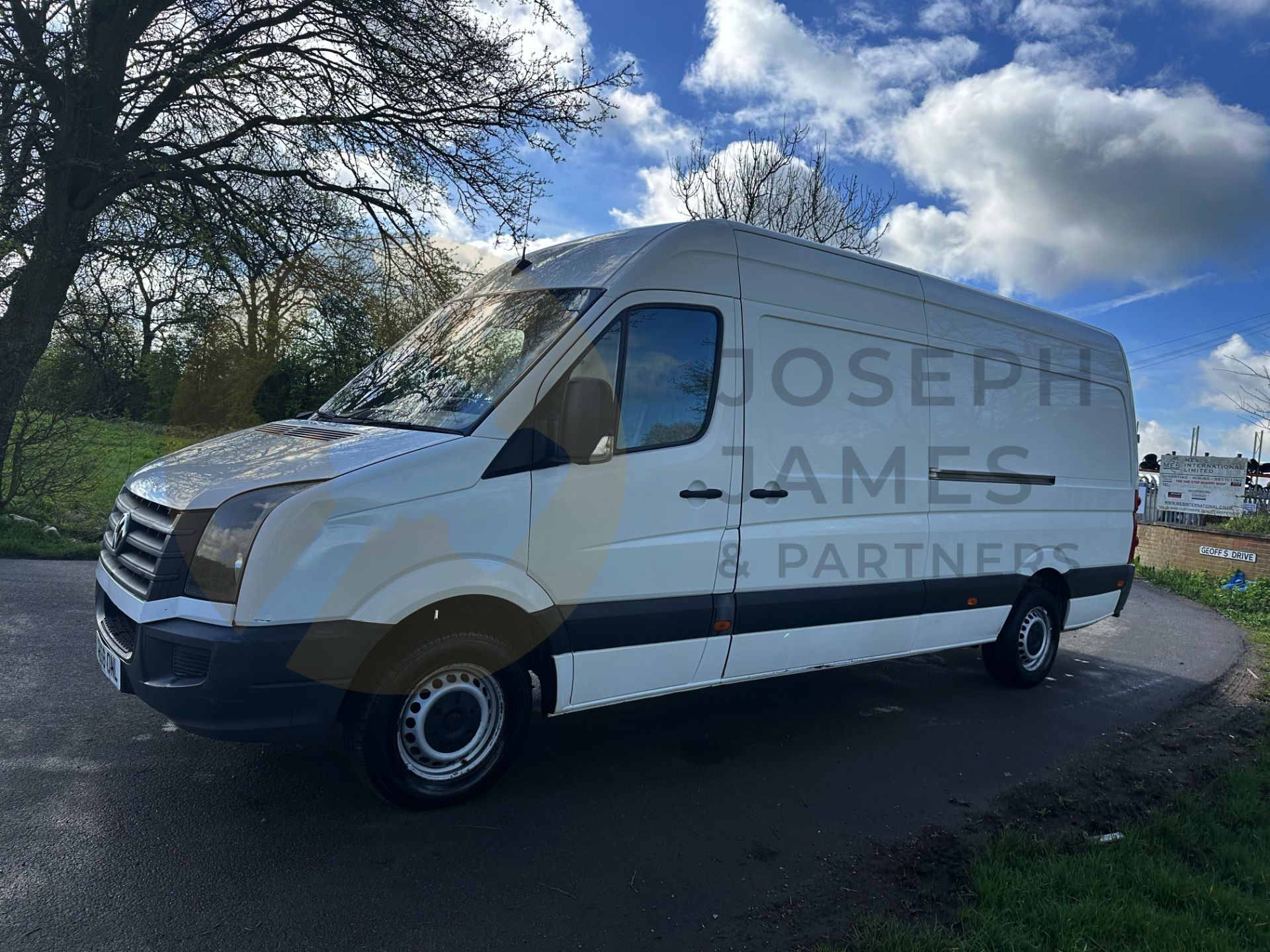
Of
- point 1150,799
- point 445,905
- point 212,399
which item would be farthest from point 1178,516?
point 212,399

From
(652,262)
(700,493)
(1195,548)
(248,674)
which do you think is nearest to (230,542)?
(248,674)

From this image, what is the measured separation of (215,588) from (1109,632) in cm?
963

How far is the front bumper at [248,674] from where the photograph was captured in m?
3.23

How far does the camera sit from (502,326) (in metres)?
4.36

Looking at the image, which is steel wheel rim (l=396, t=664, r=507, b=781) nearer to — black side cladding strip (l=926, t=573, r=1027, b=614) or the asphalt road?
the asphalt road

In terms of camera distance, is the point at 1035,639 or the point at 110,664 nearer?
the point at 110,664

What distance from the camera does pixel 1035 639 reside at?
6.74 meters

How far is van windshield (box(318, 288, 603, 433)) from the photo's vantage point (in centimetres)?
393

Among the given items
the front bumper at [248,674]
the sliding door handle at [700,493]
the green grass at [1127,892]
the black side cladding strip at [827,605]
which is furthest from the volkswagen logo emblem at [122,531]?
the green grass at [1127,892]

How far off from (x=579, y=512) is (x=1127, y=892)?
2.69m

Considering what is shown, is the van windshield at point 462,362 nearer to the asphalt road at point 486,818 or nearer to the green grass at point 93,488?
the asphalt road at point 486,818

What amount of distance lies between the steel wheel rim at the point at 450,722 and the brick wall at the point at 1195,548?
42.3 feet

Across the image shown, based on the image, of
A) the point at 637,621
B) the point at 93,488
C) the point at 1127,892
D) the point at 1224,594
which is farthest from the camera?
the point at 1224,594

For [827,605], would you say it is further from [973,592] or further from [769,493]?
[973,592]
